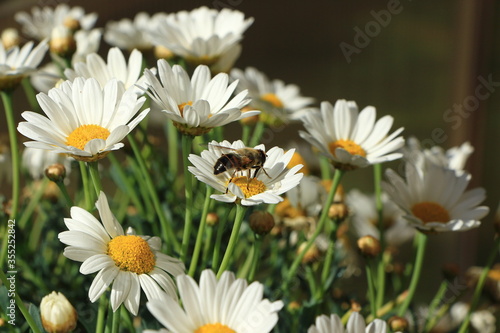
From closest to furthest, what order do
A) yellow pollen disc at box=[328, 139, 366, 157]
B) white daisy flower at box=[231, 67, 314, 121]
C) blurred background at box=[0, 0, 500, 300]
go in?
1. yellow pollen disc at box=[328, 139, 366, 157]
2. white daisy flower at box=[231, 67, 314, 121]
3. blurred background at box=[0, 0, 500, 300]

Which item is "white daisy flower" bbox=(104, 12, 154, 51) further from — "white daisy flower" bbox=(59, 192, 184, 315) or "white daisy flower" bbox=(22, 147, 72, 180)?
"white daisy flower" bbox=(59, 192, 184, 315)

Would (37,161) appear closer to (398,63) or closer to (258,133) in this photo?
(258,133)

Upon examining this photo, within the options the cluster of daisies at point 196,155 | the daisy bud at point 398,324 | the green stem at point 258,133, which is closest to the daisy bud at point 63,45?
the cluster of daisies at point 196,155

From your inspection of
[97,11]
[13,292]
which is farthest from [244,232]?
[97,11]

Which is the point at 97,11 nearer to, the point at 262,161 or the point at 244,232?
the point at 244,232

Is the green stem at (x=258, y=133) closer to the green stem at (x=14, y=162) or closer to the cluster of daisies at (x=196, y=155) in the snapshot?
the cluster of daisies at (x=196, y=155)

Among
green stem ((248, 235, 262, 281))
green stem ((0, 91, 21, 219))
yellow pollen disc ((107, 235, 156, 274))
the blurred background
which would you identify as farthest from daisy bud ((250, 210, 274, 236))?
the blurred background

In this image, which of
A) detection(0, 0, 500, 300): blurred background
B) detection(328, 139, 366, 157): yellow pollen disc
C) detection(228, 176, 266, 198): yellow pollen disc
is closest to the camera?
detection(228, 176, 266, 198): yellow pollen disc
